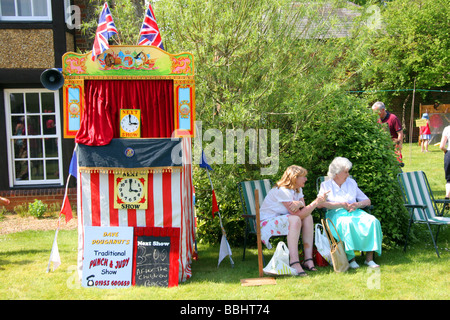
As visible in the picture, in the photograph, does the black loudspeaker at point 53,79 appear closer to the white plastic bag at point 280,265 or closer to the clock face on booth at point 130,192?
the clock face on booth at point 130,192

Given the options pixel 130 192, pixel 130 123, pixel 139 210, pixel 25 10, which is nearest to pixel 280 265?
pixel 139 210

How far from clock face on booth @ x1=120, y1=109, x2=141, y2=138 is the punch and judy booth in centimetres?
1

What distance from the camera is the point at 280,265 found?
14.7 ft

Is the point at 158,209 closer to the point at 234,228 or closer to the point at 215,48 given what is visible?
the point at 234,228

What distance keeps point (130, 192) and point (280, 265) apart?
69.6 inches

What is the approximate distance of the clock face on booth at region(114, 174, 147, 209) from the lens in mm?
4387

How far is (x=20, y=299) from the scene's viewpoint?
3.97m

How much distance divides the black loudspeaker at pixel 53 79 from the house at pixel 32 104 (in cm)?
410

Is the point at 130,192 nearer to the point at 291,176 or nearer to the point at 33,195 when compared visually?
the point at 291,176

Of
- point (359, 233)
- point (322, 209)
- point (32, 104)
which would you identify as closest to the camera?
point (359, 233)

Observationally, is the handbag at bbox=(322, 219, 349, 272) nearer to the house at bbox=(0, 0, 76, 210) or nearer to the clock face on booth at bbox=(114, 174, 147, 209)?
the clock face on booth at bbox=(114, 174, 147, 209)

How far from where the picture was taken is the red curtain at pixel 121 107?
4.36m

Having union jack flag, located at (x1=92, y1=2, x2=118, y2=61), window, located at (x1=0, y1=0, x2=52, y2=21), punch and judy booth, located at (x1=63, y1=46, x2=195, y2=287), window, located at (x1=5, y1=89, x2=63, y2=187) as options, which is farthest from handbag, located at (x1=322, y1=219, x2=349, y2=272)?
window, located at (x1=0, y1=0, x2=52, y2=21)

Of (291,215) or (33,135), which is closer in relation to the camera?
(291,215)
